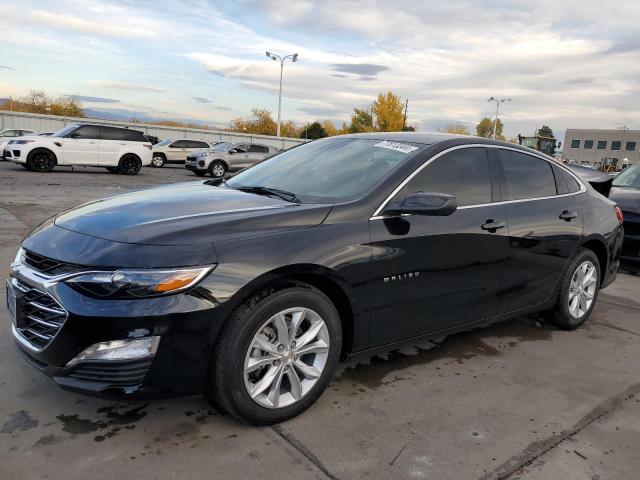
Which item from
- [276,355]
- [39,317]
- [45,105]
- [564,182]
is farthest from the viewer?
[45,105]

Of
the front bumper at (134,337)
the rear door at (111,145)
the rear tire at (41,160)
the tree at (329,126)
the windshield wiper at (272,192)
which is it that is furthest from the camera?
the tree at (329,126)

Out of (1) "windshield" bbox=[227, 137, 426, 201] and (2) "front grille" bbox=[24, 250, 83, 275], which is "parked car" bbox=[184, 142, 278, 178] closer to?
(1) "windshield" bbox=[227, 137, 426, 201]

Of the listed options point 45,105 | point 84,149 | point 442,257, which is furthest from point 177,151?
point 45,105

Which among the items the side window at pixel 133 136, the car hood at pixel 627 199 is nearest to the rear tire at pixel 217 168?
the side window at pixel 133 136

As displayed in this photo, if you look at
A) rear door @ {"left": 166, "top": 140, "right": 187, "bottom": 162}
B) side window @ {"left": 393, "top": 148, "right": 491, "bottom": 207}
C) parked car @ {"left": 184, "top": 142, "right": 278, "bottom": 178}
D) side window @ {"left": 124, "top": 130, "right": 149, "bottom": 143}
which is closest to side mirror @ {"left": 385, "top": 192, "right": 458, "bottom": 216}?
side window @ {"left": 393, "top": 148, "right": 491, "bottom": 207}

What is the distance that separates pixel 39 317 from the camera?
8.58 ft

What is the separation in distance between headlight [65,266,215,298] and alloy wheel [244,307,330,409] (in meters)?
0.49

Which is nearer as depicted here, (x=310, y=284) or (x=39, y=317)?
(x=39, y=317)

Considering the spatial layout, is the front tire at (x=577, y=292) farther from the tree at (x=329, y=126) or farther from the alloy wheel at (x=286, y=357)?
the tree at (x=329, y=126)

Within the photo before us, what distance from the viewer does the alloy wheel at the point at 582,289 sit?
459cm

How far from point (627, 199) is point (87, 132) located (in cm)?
1704

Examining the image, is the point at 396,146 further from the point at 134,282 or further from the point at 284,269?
the point at 134,282

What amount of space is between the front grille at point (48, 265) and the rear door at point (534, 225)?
2842 mm

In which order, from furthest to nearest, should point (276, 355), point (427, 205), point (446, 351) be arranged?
point (446, 351) < point (427, 205) < point (276, 355)
